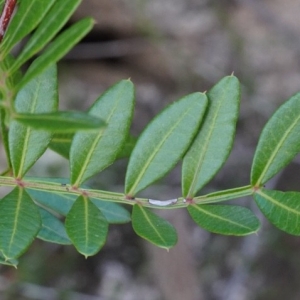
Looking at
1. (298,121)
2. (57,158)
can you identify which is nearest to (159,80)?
(57,158)

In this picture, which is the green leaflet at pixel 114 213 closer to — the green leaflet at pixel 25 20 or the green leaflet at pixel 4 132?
the green leaflet at pixel 4 132

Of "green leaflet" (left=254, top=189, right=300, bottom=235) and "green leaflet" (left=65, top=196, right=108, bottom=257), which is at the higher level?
"green leaflet" (left=254, top=189, right=300, bottom=235)

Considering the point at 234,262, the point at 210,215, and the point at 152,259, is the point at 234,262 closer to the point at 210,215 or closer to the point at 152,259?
the point at 152,259

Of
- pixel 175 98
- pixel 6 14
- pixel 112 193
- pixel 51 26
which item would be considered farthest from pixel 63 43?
pixel 175 98

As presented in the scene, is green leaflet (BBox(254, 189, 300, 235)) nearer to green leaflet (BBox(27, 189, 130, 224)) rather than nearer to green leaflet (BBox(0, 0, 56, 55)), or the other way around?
green leaflet (BBox(27, 189, 130, 224))

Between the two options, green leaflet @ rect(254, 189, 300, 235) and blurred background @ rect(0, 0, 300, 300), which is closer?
green leaflet @ rect(254, 189, 300, 235)

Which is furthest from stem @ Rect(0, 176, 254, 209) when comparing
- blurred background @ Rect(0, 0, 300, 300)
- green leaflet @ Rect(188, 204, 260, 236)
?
blurred background @ Rect(0, 0, 300, 300)
